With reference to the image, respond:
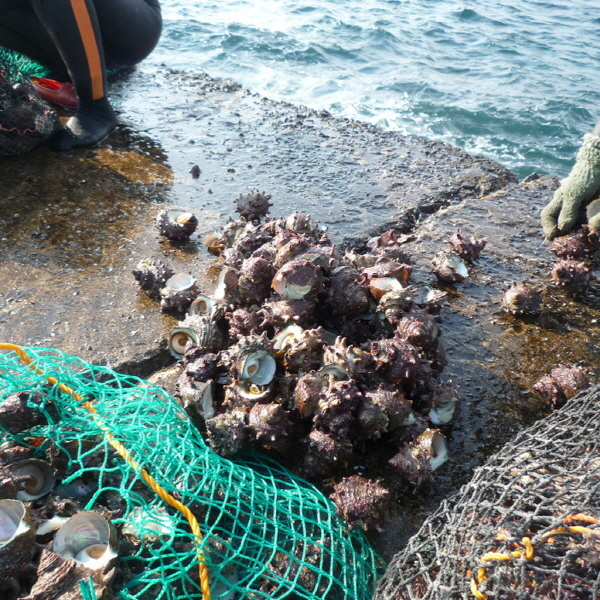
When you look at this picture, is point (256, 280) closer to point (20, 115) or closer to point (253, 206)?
point (253, 206)

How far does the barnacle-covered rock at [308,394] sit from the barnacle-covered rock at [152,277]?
1.29m

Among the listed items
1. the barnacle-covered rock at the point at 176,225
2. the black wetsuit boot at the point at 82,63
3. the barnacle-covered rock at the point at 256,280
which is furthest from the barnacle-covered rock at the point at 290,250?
the black wetsuit boot at the point at 82,63

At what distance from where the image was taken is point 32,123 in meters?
4.15

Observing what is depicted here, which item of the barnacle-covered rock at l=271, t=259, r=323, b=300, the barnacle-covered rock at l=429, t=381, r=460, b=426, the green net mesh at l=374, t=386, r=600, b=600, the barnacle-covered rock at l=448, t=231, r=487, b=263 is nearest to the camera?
the green net mesh at l=374, t=386, r=600, b=600

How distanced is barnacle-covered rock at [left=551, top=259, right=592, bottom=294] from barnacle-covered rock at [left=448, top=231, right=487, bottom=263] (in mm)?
508

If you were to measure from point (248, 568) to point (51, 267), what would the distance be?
2309 mm

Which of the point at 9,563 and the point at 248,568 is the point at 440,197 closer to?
the point at 248,568

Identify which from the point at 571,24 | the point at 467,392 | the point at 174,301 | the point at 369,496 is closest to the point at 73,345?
the point at 174,301

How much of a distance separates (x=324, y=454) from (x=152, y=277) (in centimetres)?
159

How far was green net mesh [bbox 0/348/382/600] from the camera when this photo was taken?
67.7 inches

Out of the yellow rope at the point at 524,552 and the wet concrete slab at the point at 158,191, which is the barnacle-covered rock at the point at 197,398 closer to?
the wet concrete slab at the point at 158,191

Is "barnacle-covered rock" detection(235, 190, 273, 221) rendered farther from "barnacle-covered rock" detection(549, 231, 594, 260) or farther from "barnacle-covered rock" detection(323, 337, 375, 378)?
"barnacle-covered rock" detection(549, 231, 594, 260)

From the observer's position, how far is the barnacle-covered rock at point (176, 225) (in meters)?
3.44

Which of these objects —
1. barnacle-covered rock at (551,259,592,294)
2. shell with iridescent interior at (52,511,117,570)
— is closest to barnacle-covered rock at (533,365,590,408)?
barnacle-covered rock at (551,259,592,294)
